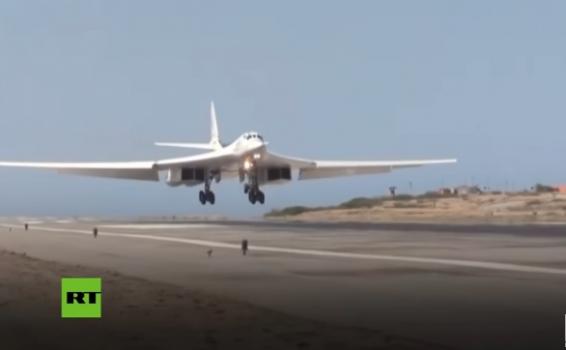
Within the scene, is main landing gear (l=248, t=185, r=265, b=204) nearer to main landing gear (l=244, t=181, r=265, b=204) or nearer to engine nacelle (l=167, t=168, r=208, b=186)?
main landing gear (l=244, t=181, r=265, b=204)

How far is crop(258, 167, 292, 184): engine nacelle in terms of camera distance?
55572mm

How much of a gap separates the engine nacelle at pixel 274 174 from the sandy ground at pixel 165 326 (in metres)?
40.0

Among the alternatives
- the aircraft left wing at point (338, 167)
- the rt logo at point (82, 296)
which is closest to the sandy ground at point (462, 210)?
the aircraft left wing at point (338, 167)

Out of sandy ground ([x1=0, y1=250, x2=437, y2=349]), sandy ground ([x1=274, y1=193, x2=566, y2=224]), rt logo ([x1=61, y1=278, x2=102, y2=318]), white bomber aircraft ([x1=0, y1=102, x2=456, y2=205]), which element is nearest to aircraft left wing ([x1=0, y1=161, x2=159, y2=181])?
white bomber aircraft ([x1=0, y1=102, x2=456, y2=205])

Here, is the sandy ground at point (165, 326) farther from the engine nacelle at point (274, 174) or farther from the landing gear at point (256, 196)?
the engine nacelle at point (274, 174)

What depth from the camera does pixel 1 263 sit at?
22.3 meters

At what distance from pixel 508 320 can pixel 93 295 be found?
595 cm

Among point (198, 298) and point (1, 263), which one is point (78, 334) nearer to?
point (198, 298)

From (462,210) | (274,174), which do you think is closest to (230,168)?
(274,174)

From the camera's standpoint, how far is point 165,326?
1112 centimetres

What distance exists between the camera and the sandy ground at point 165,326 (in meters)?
9.70

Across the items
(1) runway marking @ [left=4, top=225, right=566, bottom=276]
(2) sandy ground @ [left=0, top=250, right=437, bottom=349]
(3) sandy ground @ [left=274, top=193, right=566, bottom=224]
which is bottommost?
(2) sandy ground @ [left=0, top=250, right=437, bottom=349]

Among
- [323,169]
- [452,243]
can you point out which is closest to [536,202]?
[323,169]

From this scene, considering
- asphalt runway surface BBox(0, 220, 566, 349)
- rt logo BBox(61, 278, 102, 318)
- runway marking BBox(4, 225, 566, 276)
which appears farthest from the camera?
runway marking BBox(4, 225, 566, 276)
